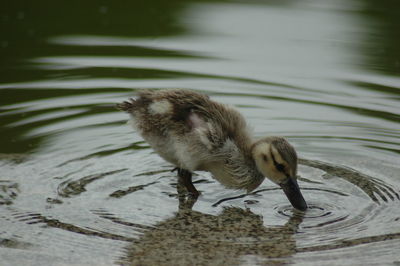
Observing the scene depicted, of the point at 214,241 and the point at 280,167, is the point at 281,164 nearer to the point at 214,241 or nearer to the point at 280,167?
the point at 280,167

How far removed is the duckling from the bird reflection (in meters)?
0.33

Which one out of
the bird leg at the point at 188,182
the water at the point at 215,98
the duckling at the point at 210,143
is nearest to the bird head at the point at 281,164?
the duckling at the point at 210,143

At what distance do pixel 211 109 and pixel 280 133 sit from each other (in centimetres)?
164

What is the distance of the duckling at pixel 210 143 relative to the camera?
596 centimetres

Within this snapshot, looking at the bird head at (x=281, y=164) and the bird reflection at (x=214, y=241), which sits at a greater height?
the bird head at (x=281, y=164)

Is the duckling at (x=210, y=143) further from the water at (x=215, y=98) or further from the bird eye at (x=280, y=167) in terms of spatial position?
the water at (x=215, y=98)

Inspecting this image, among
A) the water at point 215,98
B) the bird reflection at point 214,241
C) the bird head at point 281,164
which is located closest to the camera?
the bird reflection at point 214,241

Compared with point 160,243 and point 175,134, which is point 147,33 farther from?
point 160,243

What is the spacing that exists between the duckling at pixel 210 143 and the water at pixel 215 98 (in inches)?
8.3

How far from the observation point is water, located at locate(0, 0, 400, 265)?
17.2ft

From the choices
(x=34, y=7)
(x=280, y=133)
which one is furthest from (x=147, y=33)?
(x=280, y=133)

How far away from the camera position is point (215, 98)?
8531mm

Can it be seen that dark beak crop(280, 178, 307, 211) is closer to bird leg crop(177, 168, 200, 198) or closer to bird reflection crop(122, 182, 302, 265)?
bird reflection crop(122, 182, 302, 265)

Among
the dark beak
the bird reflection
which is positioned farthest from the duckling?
the bird reflection
